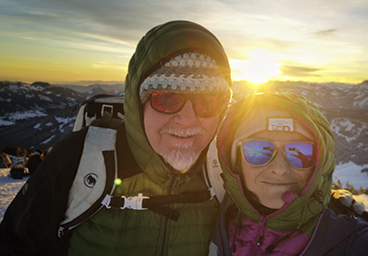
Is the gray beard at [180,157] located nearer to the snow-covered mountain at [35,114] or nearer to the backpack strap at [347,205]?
the backpack strap at [347,205]

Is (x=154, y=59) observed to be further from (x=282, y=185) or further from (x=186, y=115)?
(x=282, y=185)

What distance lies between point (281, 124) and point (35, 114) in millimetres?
158718

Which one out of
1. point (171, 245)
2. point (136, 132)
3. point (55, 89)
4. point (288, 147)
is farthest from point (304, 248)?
point (55, 89)

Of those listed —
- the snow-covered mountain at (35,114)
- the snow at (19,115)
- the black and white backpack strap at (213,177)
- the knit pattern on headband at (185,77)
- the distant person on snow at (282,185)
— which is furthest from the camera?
the snow at (19,115)

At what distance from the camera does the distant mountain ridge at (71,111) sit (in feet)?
146

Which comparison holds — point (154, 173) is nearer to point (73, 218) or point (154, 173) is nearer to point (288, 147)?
point (73, 218)

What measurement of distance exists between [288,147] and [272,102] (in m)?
0.43

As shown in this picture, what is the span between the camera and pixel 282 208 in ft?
5.70

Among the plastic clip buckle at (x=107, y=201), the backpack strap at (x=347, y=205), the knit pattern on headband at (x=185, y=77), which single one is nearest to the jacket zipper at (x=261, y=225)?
the backpack strap at (x=347, y=205)

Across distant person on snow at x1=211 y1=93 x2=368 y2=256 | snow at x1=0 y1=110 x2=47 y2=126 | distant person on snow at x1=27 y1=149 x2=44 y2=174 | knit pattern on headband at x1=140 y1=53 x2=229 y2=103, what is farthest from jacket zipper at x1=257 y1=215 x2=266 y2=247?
snow at x1=0 y1=110 x2=47 y2=126

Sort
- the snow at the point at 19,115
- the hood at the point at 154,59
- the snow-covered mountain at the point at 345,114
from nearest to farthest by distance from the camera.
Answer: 1. the hood at the point at 154,59
2. the snow-covered mountain at the point at 345,114
3. the snow at the point at 19,115

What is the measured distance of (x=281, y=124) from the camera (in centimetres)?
176

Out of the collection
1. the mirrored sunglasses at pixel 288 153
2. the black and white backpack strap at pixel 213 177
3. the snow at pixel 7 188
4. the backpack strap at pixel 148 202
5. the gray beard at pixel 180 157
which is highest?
the mirrored sunglasses at pixel 288 153

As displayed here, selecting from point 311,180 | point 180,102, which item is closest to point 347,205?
point 311,180
